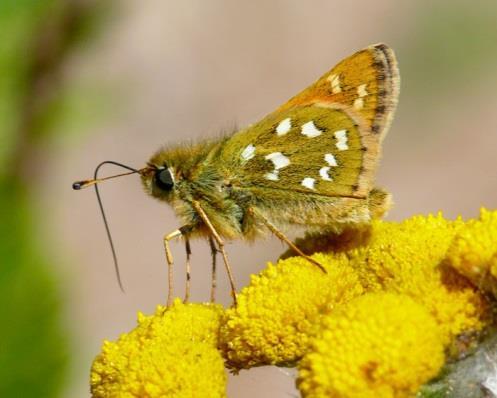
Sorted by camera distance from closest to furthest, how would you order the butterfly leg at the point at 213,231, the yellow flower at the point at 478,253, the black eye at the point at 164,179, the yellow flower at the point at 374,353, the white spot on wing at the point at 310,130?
1. the yellow flower at the point at 374,353
2. the yellow flower at the point at 478,253
3. the white spot on wing at the point at 310,130
4. the butterfly leg at the point at 213,231
5. the black eye at the point at 164,179

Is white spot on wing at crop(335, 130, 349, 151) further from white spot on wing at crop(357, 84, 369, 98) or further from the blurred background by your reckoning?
the blurred background

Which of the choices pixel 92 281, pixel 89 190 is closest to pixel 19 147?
pixel 92 281

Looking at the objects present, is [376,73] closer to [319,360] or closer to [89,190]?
[319,360]

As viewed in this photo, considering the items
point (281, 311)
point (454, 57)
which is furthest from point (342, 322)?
point (454, 57)

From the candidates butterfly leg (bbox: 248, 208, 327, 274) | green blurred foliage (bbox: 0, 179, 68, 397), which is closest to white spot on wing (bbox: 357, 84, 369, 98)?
butterfly leg (bbox: 248, 208, 327, 274)

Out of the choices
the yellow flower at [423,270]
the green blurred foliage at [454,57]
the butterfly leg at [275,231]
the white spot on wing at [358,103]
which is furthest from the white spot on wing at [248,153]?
the green blurred foliage at [454,57]

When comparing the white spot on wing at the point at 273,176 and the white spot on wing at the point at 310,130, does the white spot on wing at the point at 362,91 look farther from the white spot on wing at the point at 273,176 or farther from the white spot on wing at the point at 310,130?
the white spot on wing at the point at 273,176

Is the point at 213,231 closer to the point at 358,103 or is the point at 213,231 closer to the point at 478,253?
the point at 358,103
